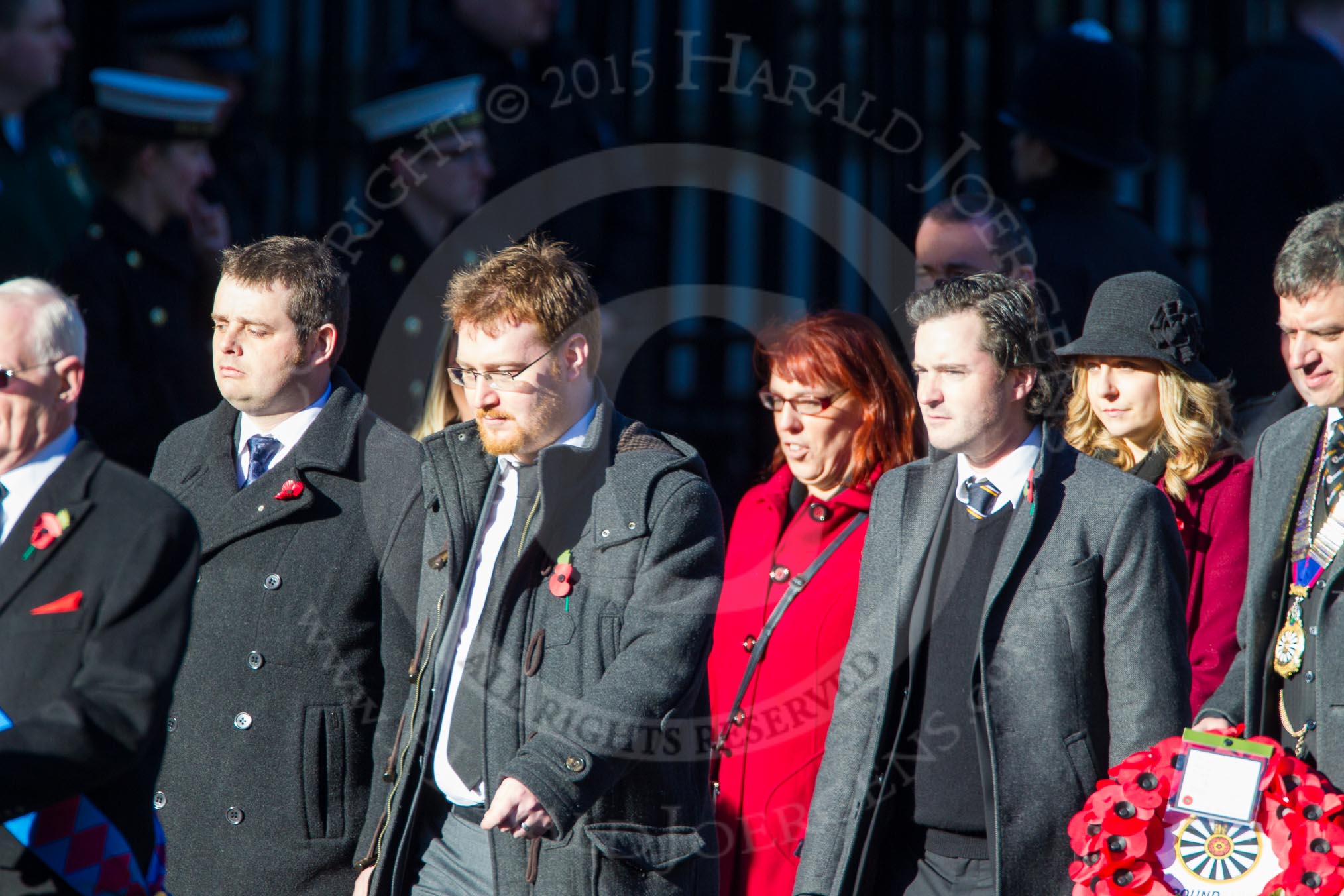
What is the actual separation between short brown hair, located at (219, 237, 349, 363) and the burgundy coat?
1879 mm

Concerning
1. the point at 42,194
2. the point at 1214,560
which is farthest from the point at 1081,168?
the point at 42,194

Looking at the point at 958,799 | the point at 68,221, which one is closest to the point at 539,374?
the point at 958,799

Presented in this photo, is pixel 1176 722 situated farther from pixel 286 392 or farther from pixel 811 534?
pixel 286 392

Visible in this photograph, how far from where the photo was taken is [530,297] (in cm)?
345

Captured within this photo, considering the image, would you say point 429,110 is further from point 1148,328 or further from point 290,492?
point 1148,328

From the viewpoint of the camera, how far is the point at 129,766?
2.64m

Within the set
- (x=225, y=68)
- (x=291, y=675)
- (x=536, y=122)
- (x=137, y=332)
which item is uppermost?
(x=225, y=68)

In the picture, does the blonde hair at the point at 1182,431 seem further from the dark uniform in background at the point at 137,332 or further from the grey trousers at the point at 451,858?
the dark uniform in background at the point at 137,332

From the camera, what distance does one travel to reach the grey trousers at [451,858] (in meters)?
3.28

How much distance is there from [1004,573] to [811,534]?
87 cm

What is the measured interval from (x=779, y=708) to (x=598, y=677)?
0.62 metres

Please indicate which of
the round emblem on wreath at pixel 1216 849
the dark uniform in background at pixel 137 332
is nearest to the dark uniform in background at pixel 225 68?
the dark uniform in background at pixel 137 332

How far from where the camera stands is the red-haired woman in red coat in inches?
147

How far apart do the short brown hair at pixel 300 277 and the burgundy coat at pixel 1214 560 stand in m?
1.88
